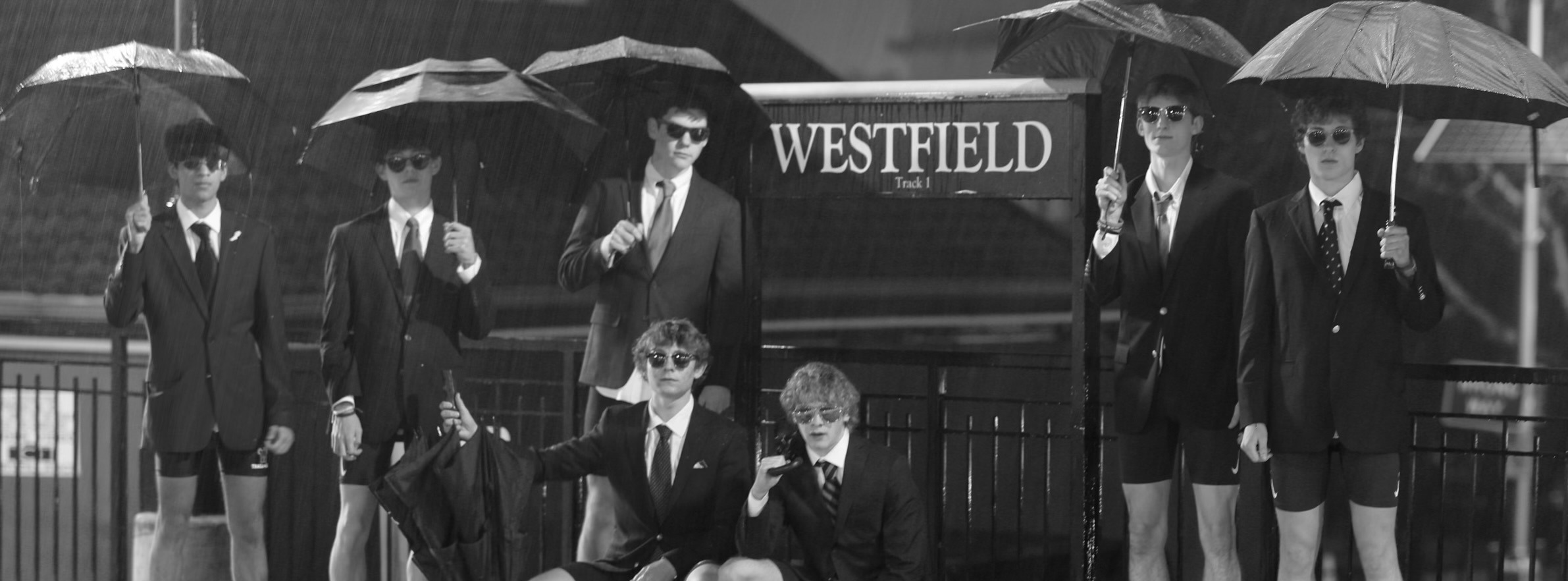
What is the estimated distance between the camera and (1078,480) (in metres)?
5.83

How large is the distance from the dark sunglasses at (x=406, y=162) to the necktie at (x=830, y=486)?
1.92 meters

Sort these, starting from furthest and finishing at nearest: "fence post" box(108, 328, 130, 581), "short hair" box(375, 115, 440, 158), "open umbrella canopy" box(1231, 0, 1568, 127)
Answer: "fence post" box(108, 328, 130, 581), "short hair" box(375, 115, 440, 158), "open umbrella canopy" box(1231, 0, 1568, 127)

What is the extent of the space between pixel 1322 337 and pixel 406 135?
3.34 metres

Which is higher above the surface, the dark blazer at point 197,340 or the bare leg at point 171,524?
the dark blazer at point 197,340

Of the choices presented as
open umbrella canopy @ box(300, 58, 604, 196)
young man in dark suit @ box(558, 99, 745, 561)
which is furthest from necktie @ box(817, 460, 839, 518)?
open umbrella canopy @ box(300, 58, 604, 196)

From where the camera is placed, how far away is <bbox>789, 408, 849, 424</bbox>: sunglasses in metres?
5.38

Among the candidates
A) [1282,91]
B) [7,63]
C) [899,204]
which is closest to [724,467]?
[1282,91]


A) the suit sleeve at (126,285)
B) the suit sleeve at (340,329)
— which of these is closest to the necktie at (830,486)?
the suit sleeve at (340,329)

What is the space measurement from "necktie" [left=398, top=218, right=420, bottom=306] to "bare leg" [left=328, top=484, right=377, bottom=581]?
28.9 inches

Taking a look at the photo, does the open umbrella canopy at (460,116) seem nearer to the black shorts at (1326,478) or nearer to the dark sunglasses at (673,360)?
the dark sunglasses at (673,360)

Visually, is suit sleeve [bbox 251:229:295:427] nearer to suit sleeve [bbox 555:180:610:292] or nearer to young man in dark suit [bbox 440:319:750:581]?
young man in dark suit [bbox 440:319:750:581]

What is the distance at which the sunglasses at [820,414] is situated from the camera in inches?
212

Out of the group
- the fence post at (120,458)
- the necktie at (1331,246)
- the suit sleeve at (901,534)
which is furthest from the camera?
the fence post at (120,458)

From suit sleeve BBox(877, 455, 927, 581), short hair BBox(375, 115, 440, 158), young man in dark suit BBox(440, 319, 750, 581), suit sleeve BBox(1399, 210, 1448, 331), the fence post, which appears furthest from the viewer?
the fence post
